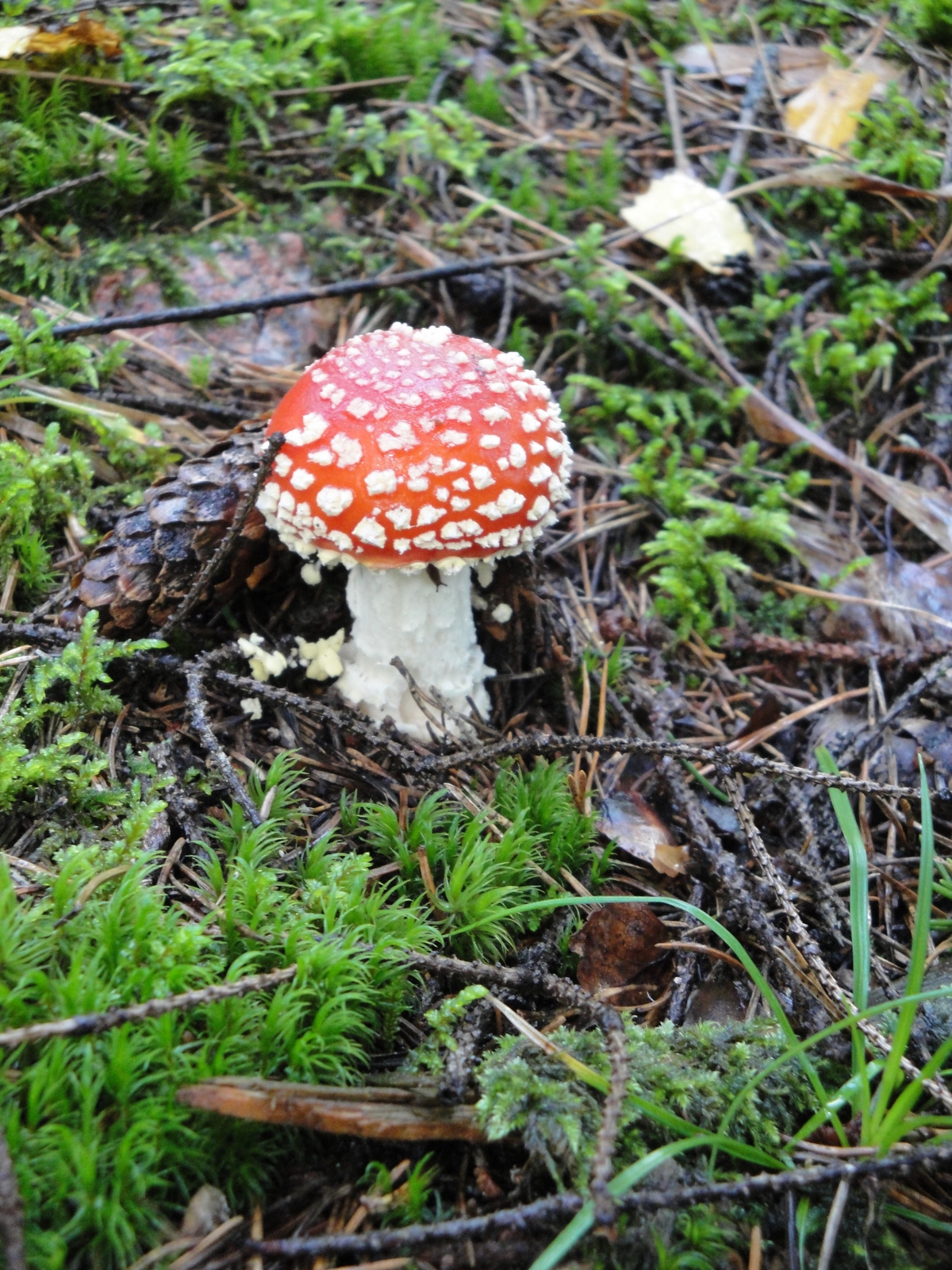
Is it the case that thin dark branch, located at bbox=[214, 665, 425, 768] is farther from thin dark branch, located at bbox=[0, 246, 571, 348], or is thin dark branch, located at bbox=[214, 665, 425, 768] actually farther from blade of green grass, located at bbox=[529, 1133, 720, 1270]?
thin dark branch, located at bbox=[0, 246, 571, 348]

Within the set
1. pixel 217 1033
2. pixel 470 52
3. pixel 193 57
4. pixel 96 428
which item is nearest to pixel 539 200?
pixel 470 52

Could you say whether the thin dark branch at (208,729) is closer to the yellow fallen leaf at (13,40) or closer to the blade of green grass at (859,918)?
the blade of green grass at (859,918)

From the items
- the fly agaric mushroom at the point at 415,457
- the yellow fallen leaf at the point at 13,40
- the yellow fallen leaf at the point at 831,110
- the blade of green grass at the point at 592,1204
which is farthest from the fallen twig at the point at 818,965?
the yellow fallen leaf at the point at 13,40

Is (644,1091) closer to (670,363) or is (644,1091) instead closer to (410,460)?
(410,460)

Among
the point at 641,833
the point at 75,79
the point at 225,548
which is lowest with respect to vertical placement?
the point at 641,833

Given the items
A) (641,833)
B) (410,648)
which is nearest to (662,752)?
(641,833)

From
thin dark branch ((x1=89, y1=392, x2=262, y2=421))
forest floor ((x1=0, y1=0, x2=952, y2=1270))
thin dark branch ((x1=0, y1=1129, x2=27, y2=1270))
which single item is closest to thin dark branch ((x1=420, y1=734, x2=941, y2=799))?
forest floor ((x1=0, y1=0, x2=952, y2=1270))
